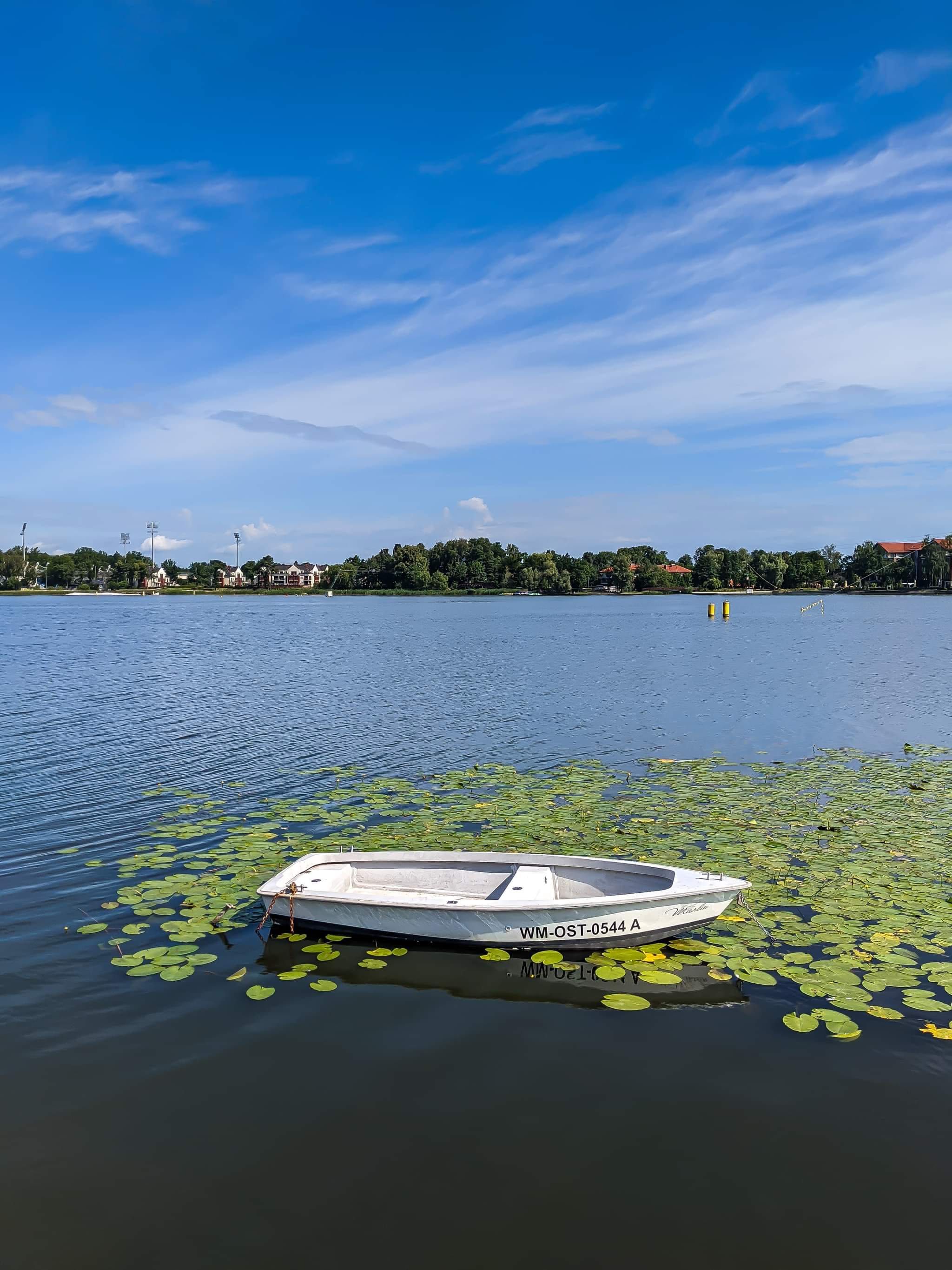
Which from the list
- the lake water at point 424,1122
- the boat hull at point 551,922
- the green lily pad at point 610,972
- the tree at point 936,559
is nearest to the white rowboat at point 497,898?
the boat hull at point 551,922

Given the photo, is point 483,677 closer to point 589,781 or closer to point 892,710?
point 892,710

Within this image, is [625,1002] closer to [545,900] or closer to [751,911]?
[545,900]

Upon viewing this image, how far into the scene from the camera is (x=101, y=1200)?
688 centimetres

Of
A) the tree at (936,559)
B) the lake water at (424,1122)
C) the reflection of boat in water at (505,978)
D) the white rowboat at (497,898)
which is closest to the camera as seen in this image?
the lake water at (424,1122)

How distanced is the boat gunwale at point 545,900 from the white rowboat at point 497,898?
0.02m

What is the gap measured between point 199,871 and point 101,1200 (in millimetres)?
7406

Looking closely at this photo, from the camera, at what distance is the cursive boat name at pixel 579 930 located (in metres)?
10.8

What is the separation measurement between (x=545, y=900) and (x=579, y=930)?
32.4 inches

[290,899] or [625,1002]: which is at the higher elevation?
[290,899]

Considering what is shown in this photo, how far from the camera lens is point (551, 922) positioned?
35.3 feet

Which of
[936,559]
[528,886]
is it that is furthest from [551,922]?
[936,559]

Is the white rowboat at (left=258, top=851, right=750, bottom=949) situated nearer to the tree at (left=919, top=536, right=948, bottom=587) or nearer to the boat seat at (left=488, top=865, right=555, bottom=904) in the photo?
the boat seat at (left=488, top=865, right=555, bottom=904)

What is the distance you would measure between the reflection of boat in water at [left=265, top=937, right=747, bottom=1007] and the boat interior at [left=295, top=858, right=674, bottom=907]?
81 cm

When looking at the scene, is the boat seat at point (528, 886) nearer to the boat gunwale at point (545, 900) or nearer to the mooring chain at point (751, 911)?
the boat gunwale at point (545, 900)
